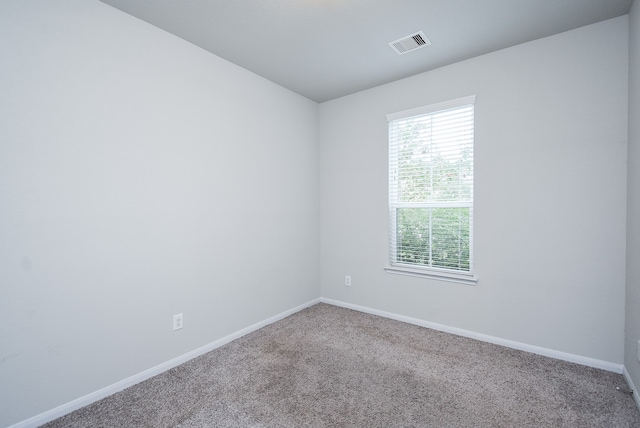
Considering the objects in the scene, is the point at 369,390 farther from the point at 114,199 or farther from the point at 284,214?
the point at 114,199

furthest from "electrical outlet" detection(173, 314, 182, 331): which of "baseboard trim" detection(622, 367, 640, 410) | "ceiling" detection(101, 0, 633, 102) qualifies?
"baseboard trim" detection(622, 367, 640, 410)

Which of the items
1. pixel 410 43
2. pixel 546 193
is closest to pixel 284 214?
pixel 410 43

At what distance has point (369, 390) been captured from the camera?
80.3 inches

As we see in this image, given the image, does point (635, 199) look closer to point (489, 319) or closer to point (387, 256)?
point (489, 319)

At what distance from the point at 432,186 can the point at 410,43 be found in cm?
137

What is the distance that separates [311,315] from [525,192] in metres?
2.54

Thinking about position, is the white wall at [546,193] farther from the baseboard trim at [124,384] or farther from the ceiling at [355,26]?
the baseboard trim at [124,384]

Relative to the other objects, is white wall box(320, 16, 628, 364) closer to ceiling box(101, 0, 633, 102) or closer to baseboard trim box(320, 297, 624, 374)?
baseboard trim box(320, 297, 624, 374)

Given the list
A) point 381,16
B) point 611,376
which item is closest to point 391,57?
point 381,16

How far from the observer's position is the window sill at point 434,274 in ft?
9.32

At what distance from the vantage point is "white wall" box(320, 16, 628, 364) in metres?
2.22

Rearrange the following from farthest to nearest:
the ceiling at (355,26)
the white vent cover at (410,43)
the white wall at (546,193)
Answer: the white vent cover at (410,43) < the white wall at (546,193) < the ceiling at (355,26)

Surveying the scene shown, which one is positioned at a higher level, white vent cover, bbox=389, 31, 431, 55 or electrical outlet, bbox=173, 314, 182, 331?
white vent cover, bbox=389, 31, 431, 55

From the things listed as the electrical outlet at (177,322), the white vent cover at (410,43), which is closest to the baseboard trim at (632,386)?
the white vent cover at (410,43)
